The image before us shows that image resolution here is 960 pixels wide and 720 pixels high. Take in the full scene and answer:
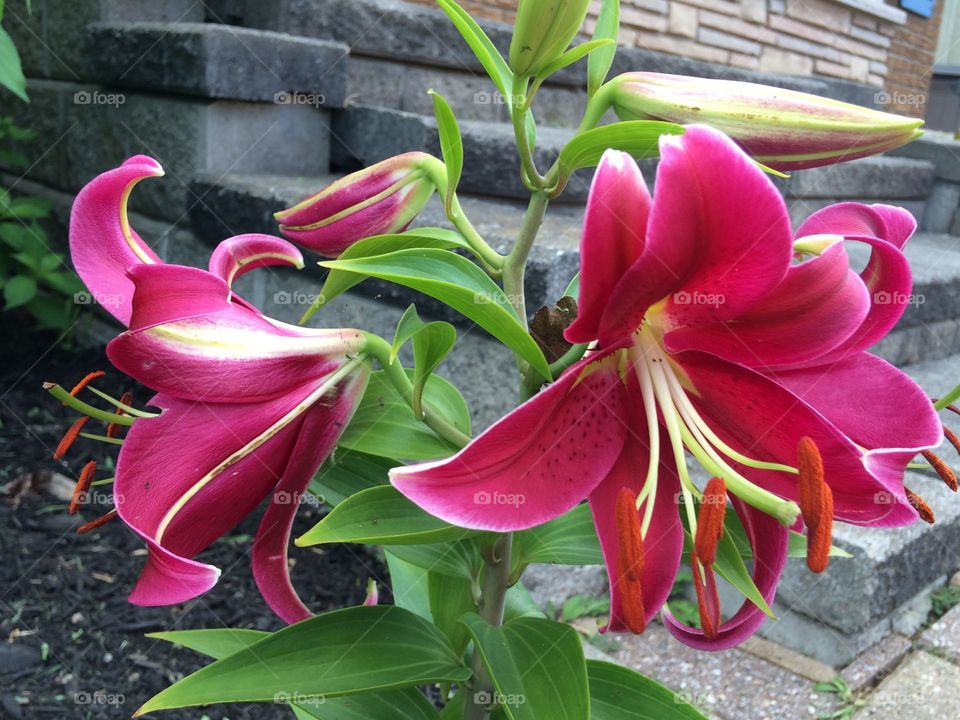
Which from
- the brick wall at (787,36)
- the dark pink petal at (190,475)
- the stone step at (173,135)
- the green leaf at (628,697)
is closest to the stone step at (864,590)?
the green leaf at (628,697)

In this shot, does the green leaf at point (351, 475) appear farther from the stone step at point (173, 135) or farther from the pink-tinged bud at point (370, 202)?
the stone step at point (173, 135)

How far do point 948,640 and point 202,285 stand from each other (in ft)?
6.70

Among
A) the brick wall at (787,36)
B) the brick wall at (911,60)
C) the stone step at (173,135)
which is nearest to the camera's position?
the stone step at (173,135)

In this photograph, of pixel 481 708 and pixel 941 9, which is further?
pixel 941 9

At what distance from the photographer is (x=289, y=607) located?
2.27ft

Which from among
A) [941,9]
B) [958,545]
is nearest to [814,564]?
[958,545]

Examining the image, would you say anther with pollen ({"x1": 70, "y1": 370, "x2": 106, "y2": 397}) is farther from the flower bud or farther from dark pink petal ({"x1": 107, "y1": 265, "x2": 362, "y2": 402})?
the flower bud

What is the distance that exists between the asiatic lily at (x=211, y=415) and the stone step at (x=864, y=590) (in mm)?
1545

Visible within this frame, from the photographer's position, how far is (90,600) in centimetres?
192

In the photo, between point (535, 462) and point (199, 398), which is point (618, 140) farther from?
point (199, 398)

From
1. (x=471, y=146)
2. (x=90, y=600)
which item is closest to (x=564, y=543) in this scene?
(x=90, y=600)

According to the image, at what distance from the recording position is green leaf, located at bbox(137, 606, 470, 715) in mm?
692

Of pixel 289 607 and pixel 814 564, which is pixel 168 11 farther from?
pixel 814 564

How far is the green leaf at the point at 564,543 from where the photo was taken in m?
0.80
